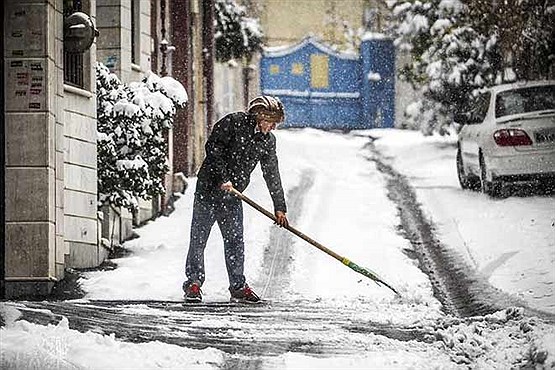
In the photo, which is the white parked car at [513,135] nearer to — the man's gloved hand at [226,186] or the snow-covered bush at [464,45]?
the snow-covered bush at [464,45]

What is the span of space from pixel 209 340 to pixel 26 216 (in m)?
3.48

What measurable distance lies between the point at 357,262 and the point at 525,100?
5.28 m

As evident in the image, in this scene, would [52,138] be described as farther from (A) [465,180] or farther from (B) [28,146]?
(A) [465,180]

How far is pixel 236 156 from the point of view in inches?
372

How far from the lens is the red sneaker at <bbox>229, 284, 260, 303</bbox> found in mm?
9609

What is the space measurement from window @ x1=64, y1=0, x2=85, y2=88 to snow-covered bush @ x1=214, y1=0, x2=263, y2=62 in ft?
46.0

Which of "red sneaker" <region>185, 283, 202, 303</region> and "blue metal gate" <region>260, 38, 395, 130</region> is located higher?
"blue metal gate" <region>260, 38, 395, 130</region>

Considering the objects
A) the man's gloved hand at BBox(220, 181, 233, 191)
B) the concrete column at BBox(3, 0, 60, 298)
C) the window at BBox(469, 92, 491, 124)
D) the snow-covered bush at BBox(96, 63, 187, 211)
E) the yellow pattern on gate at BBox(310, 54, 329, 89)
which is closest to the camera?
the man's gloved hand at BBox(220, 181, 233, 191)

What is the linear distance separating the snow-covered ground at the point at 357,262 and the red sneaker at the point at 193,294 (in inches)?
21.3

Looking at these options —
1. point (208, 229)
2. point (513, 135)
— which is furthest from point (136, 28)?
point (208, 229)

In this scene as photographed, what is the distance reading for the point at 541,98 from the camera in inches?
A: 651

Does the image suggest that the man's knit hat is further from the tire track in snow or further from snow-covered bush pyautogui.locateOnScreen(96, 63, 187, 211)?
snow-covered bush pyautogui.locateOnScreen(96, 63, 187, 211)

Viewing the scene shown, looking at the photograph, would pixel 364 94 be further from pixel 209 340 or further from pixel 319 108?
pixel 209 340

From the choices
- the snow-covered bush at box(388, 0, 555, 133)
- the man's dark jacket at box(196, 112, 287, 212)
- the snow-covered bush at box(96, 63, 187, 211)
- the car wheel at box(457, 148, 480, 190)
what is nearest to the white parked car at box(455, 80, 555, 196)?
the car wheel at box(457, 148, 480, 190)
